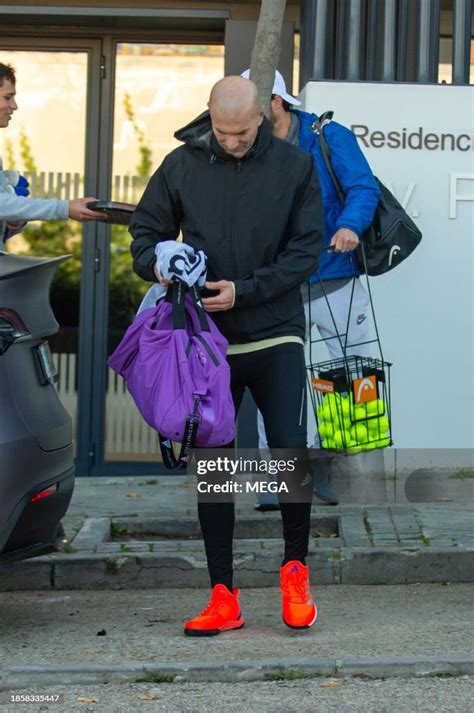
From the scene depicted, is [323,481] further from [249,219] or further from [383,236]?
[249,219]

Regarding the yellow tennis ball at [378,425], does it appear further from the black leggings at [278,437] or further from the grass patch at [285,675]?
the grass patch at [285,675]

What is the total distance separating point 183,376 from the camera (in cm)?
487

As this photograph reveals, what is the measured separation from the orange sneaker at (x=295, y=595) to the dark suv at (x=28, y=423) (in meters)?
0.87

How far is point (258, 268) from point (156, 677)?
152 centimetres

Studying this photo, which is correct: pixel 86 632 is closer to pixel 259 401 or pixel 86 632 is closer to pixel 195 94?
pixel 259 401

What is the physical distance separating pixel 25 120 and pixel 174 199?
4.54 metres

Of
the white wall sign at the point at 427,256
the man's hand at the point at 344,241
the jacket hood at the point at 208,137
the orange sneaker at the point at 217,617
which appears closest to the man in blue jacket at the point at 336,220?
the man's hand at the point at 344,241

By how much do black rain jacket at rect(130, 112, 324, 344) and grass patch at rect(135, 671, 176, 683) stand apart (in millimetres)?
1283

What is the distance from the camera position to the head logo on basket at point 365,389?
21.5 ft

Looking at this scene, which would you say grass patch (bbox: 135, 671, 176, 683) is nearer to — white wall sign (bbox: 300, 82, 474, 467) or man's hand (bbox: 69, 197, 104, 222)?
man's hand (bbox: 69, 197, 104, 222)

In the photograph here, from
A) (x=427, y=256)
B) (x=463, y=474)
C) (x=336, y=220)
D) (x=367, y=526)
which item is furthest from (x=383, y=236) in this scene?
(x=463, y=474)

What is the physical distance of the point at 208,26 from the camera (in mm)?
9195

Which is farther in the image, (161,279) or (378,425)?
(378,425)

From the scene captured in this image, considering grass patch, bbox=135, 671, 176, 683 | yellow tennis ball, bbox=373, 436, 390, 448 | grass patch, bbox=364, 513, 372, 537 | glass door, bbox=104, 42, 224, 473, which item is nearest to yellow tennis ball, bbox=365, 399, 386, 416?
yellow tennis ball, bbox=373, 436, 390, 448
